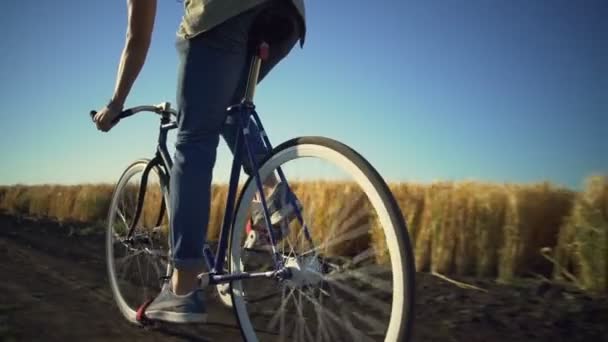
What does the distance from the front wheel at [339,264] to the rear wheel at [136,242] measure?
0.79 meters

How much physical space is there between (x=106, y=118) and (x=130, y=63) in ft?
1.22

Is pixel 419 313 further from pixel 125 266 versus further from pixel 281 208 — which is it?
pixel 125 266

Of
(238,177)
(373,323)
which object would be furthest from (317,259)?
(238,177)

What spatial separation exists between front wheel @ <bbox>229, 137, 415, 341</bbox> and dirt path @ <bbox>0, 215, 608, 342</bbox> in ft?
1.81

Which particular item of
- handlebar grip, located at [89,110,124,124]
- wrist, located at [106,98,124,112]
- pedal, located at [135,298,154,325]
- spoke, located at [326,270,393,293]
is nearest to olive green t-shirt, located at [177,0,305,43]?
wrist, located at [106,98,124,112]

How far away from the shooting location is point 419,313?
2875 mm

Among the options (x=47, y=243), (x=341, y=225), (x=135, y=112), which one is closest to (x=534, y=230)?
(x=341, y=225)

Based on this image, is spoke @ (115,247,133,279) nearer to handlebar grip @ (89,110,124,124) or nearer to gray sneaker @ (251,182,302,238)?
handlebar grip @ (89,110,124,124)

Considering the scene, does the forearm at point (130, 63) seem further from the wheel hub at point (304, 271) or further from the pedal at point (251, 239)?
the wheel hub at point (304, 271)

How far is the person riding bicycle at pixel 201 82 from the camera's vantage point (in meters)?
1.74

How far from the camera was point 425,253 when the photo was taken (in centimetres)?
459

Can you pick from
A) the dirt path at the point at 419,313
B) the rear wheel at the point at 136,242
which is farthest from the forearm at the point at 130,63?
the dirt path at the point at 419,313

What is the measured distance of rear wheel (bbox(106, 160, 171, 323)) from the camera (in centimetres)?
262

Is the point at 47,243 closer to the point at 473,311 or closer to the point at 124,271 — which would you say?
the point at 124,271
